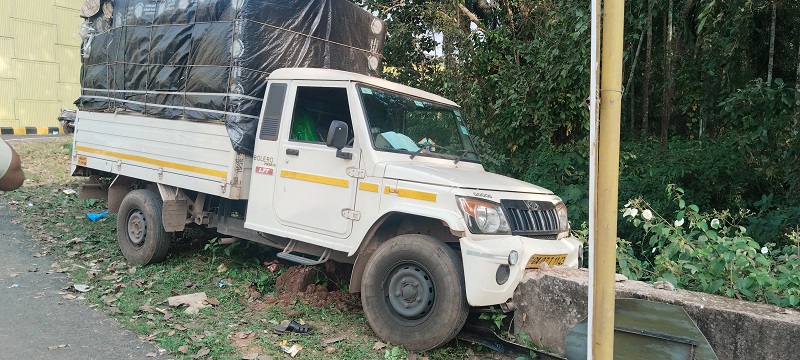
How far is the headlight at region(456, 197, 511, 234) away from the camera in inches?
167

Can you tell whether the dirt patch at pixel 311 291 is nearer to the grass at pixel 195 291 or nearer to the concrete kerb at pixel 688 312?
the grass at pixel 195 291

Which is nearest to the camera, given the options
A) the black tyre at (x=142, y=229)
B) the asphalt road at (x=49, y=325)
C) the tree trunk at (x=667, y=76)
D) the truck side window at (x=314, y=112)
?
the asphalt road at (x=49, y=325)

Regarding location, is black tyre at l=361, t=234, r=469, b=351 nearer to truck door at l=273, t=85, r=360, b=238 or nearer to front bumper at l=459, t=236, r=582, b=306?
front bumper at l=459, t=236, r=582, b=306

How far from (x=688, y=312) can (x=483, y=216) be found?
1485 mm

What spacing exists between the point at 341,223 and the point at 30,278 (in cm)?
365

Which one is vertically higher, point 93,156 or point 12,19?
point 12,19

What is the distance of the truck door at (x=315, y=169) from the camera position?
4969mm

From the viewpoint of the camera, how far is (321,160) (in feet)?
16.8

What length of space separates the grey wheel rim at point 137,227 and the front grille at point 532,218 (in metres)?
4.42

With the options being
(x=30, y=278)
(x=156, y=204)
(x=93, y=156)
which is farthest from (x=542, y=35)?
(x=30, y=278)

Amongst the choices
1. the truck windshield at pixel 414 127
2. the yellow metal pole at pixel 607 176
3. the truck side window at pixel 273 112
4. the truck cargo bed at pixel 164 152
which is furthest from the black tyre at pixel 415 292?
the yellow metal pole at pixel 607 176

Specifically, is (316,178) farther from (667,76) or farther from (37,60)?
(37,60)

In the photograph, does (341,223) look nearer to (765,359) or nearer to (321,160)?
(321,160)

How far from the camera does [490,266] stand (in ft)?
13.6
